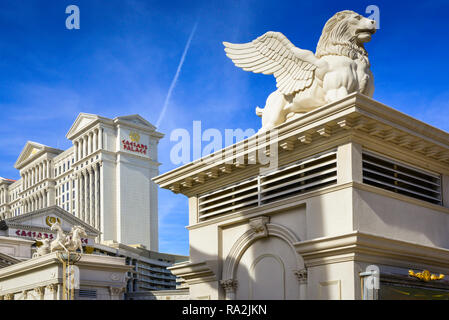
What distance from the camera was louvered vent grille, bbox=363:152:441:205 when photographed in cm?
1354

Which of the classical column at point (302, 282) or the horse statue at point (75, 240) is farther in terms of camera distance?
the horse statue at point (75, 240)

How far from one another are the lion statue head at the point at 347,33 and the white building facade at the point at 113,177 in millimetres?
95222

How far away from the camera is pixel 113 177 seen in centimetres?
10969

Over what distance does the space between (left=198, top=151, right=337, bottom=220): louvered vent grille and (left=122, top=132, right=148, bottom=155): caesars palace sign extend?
95.1 meters

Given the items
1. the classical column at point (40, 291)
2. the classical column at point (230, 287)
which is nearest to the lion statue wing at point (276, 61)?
the classical column at point (230, 287)

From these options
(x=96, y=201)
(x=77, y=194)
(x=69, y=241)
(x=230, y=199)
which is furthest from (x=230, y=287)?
(x=77, y=194)

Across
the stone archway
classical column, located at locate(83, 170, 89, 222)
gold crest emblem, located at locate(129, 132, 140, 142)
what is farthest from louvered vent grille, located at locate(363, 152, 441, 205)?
classical column, located at locate(83, 170, 89, 222)

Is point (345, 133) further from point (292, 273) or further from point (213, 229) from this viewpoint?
point (213, 229)

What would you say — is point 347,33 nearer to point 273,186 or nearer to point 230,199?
point 273,186

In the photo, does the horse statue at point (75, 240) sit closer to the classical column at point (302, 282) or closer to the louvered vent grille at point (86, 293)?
the louvered vent grille at point (86, 293)

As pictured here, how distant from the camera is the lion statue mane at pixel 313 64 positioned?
14641 mm

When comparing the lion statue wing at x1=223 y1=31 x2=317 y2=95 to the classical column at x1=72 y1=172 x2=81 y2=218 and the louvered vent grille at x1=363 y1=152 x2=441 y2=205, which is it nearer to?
the louvered vent grille at x1=363 y1=152 x2=441 y2=205

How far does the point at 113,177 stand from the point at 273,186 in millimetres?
97204

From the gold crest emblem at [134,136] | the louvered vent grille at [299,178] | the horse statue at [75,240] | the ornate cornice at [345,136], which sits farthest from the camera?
the gold crest emblem at [134,136]
